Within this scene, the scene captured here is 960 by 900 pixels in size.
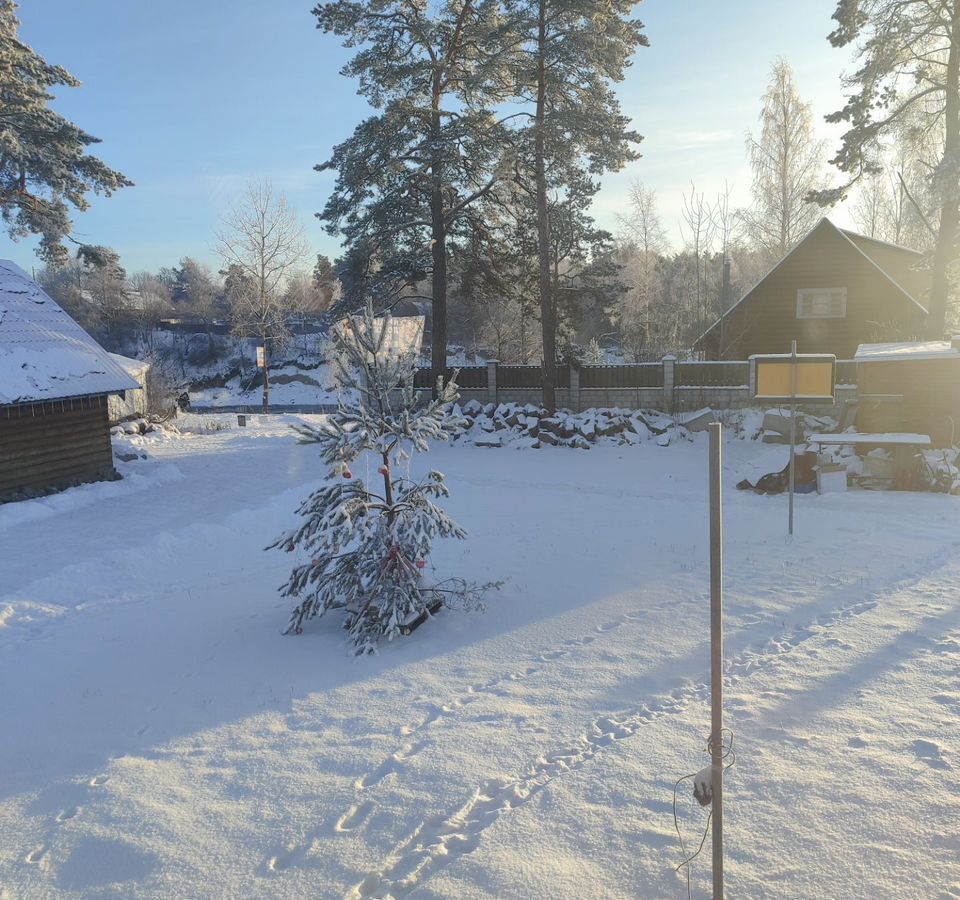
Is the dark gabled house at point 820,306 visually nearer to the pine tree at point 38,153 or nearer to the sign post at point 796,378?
the sign post at point 796,378

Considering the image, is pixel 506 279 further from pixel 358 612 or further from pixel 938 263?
pixel 358 612

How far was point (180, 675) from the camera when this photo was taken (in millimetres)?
6312

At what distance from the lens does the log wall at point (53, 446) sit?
42.2 feet

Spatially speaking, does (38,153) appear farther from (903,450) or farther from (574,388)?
(903,450)

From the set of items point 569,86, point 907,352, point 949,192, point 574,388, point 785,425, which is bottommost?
point 785,425

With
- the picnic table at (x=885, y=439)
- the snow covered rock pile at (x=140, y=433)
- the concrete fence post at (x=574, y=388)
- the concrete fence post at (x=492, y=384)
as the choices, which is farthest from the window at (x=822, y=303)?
the snow covered rock pile at (x=140, y=433)

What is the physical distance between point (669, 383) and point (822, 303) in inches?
295

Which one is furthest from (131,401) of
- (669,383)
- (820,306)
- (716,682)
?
(716,682)

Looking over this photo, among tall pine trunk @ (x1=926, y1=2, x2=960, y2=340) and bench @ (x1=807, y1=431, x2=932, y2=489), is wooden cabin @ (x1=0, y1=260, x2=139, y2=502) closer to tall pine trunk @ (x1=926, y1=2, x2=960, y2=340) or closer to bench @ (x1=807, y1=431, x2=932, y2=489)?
bench @ (x1=807, y1=431, x2=932, y2=489)

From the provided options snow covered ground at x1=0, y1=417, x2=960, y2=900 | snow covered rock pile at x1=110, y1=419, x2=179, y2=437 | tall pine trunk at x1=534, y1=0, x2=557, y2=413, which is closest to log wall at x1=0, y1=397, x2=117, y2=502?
snow covered ground at x1=0, y1=417, x2=960, y2=900

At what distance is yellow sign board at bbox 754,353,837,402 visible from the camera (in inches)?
404

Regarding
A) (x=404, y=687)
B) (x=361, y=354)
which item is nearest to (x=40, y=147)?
(x=361, y=354)

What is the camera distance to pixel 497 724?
16.6ft

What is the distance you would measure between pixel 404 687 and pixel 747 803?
9.56ft
